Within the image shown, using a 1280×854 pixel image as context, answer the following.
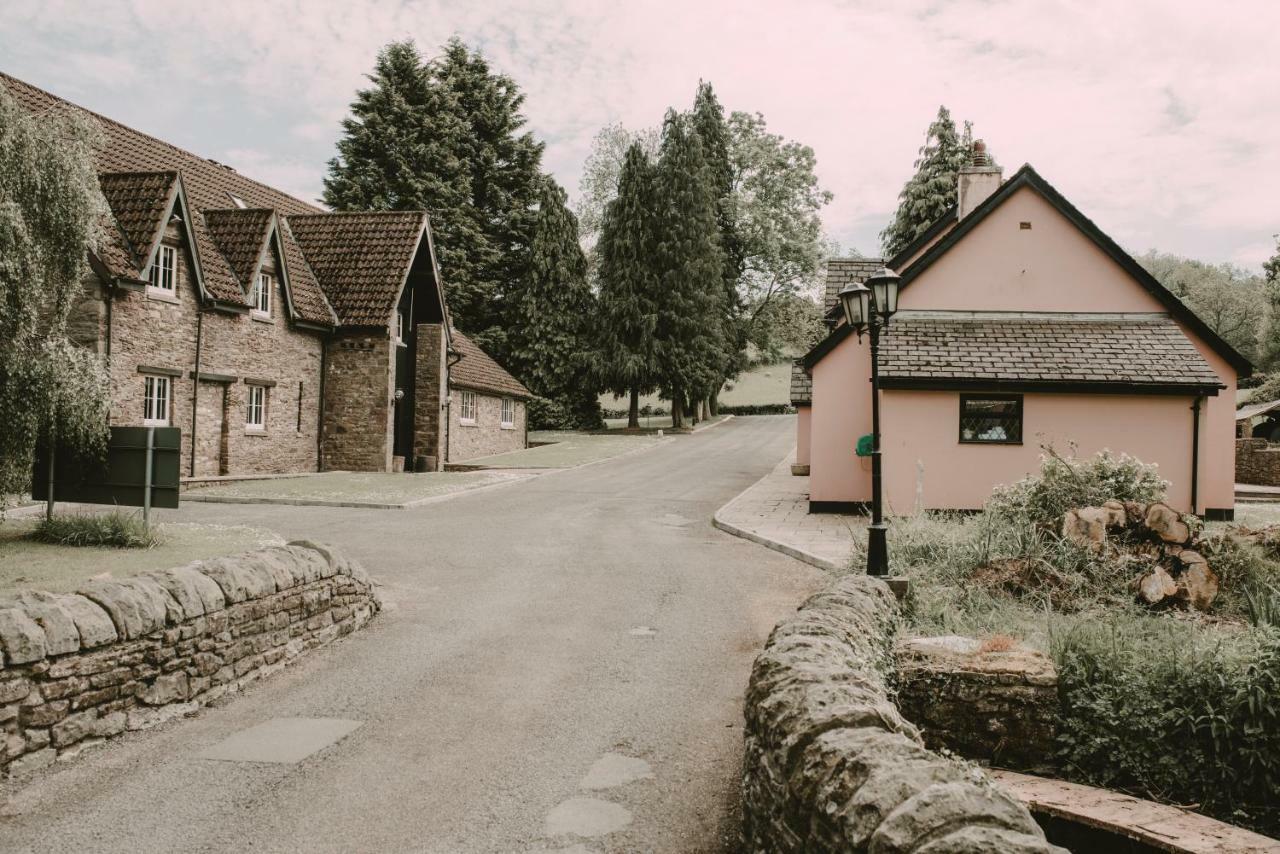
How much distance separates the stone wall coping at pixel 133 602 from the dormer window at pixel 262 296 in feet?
64.4

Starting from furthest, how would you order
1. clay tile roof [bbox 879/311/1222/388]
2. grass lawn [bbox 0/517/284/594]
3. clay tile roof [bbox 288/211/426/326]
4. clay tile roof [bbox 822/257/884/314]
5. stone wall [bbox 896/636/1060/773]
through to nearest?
clay tile roof [bbox 288/211/426/326]
clay tile roof [bbox 822/257/884/314]
clay tile roof [bbox 879/311/1222/388]
grass lawn [bbox 0/517/284/594]
stone wall [bbox 896/636/1060/773]

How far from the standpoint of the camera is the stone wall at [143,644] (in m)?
5.56

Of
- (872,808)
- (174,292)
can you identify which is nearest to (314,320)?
(174,292)

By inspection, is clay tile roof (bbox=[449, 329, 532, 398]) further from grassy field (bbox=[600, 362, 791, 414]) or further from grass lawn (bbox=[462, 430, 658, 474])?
grassy field (bbox=[600, 362, 791, 414])

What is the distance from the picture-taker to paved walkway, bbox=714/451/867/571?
585 inches

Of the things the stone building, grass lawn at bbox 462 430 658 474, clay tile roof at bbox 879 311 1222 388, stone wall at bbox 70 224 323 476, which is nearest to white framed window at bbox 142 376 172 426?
the stone building

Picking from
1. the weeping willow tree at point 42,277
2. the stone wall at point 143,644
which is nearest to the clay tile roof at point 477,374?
the weeping willow tree at point 42,277

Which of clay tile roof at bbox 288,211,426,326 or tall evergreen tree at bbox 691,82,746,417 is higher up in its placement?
tall evergreen tree at bbox 691,82,746,417

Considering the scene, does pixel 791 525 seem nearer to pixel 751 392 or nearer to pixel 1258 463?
pixel 1258 463

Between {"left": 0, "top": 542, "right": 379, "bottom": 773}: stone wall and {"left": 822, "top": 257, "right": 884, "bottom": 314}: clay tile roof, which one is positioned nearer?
{"left": 0, "top": 542, "right": 379, "bottom": 773}: stone wall

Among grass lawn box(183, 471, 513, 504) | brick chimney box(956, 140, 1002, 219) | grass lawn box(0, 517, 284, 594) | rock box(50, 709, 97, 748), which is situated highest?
brick chimney box(956, 140, 1002, 219)

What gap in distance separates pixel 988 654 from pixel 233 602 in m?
5.63

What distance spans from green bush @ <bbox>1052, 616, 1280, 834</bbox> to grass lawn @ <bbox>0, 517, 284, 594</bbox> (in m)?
8.69

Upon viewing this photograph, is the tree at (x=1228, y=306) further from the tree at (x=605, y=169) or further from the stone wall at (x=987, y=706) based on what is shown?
the stone wall at (x=987, y=706)
